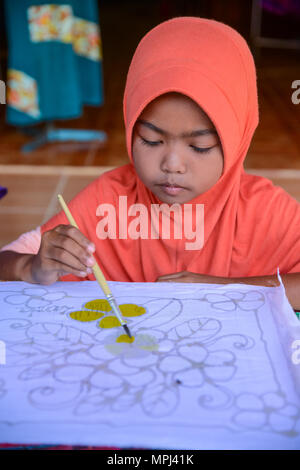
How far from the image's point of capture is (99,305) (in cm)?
76

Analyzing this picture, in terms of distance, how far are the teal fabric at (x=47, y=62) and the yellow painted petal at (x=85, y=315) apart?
2.41m

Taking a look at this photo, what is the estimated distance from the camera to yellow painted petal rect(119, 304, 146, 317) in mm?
734

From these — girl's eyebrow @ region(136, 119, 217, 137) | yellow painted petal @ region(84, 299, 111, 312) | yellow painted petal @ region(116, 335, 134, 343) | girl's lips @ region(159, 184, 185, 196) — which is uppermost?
girl's eyebrow @ region(136, 119, 217, 137)

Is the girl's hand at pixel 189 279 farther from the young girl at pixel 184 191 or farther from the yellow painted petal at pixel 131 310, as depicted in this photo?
the yellow painted petal at pixel 131 310

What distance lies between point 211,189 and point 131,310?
0.31 meters

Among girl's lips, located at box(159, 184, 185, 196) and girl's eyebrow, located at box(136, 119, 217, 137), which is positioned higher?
girl's eyebrow, located at box(136, 119, 217, 137)

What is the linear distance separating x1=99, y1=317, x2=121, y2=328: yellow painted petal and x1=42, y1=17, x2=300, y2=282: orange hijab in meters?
0.30

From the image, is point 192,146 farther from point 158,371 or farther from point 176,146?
point 158,371

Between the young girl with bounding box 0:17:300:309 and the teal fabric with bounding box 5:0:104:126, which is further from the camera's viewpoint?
the teal fabric with bounding box 5:0:104:126

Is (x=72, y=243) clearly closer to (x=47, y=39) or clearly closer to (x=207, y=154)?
(x=207, y=154)

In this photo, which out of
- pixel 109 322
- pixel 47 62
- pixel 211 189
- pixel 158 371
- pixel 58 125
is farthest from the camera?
pixel 58 125

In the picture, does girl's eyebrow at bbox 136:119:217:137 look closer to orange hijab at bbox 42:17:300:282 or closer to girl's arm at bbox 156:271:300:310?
orange hijab at bbox 42:17:300:282

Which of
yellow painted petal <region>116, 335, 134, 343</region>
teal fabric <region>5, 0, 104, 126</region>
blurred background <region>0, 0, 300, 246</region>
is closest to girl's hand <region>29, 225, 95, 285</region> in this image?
yellow painted petal <region>116, 335, 134, 343</region>

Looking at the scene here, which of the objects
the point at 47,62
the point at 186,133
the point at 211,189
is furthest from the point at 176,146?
the point at 47,62
